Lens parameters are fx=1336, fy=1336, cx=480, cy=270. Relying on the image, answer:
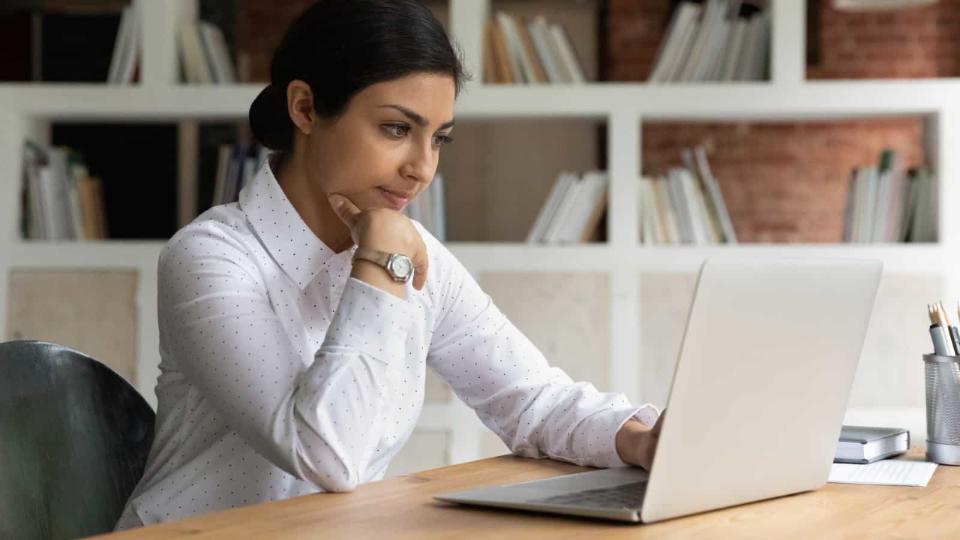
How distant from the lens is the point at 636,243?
12.2 feet

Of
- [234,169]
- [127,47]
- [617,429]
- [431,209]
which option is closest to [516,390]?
[617,429]

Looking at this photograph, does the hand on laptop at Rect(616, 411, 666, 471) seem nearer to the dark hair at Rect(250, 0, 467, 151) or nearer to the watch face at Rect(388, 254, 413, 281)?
the watch face at Rect(388, 254, 413, 281)

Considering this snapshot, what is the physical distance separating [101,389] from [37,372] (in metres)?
0.10

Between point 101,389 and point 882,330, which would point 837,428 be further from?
point 882,330

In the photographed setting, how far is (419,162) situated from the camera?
67.4 inches

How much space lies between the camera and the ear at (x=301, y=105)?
1.77 metres

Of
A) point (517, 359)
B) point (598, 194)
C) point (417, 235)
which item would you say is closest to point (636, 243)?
point (598, 194)

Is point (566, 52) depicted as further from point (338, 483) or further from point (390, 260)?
point (338, 483)

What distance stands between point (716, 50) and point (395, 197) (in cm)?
231

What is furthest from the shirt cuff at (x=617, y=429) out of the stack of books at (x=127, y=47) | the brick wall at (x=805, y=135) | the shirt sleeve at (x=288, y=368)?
the brick wall at (x=805, y=135)

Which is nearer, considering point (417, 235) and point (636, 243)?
point (417, 235)

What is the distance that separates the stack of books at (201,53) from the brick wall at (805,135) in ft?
11.8

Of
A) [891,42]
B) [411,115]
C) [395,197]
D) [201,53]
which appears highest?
[891,42]

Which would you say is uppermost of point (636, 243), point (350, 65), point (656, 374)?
point (350, 65)
